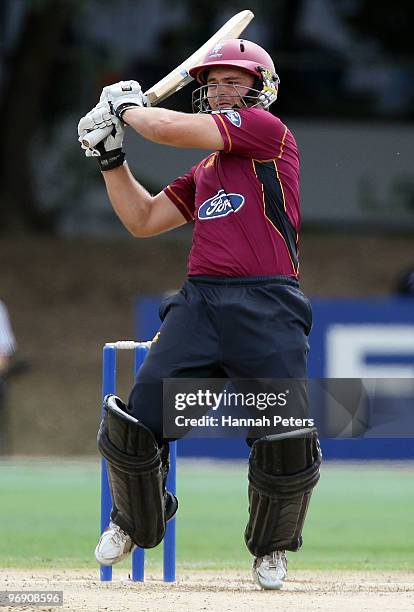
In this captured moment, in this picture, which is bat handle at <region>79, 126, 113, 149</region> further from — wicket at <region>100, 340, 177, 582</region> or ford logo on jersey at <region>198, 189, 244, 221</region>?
wicket at <region>100, 340, 177, 582</region>

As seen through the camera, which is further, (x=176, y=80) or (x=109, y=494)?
(x=176, y=80)

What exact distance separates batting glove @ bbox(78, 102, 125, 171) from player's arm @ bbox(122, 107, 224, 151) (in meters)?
0.19

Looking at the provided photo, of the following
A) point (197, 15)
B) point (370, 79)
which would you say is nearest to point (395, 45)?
point (370, 79)

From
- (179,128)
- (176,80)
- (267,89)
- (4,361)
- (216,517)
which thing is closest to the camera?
(179,128)

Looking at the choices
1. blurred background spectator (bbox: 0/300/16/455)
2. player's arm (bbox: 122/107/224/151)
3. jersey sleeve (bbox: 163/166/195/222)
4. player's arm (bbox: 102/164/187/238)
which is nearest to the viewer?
player's arm (bbox: 122/107/224/151)

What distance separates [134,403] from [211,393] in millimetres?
293

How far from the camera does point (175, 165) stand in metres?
20.9

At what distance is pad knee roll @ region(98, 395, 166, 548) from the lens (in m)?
5.28

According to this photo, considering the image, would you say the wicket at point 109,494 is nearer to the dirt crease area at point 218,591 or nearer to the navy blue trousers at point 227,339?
the dirt crease area at point 218,591

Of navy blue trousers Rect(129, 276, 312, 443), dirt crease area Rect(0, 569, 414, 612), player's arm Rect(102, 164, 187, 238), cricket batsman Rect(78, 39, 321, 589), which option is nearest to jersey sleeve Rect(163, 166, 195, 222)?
player's arm Rect(102, 164, 187, 238)

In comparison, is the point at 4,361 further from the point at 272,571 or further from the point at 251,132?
the point at 251,132

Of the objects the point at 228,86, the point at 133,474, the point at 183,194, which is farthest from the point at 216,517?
the point at 228,86

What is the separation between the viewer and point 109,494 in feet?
19.0

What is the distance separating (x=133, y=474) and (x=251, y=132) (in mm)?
1344
